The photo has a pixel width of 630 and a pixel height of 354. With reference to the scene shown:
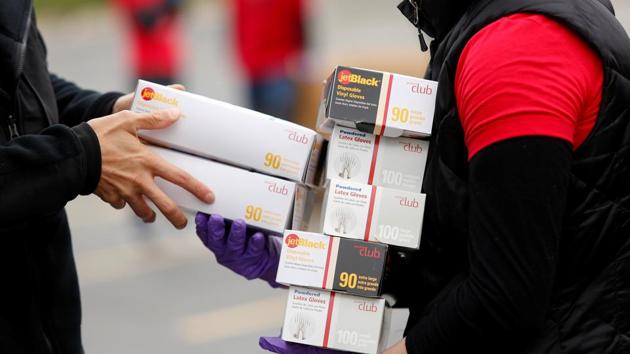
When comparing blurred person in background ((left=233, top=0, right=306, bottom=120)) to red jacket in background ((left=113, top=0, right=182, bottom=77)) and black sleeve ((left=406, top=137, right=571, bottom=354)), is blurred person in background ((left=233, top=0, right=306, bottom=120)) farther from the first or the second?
black sleeve ((left=406, top=137, right=571, bottom=354))

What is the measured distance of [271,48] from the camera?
7695 mm

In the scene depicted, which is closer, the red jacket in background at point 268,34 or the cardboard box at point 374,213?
the cardboard box at point 374,213

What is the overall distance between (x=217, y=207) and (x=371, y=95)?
47cm

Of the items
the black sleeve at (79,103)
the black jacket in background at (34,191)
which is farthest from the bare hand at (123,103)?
the black jacket in background at (34,191)

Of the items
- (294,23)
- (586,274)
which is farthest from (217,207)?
(294,23)

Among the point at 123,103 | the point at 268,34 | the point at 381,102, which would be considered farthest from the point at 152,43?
the point at 381,102

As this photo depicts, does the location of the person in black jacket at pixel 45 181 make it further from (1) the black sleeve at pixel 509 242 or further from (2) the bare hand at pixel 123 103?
(1) the black sleeve at pixel 509 242

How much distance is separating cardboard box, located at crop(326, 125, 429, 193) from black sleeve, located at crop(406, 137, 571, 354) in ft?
0.99

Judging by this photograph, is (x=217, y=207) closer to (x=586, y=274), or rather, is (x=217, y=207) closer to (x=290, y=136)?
(x=290, y=136)

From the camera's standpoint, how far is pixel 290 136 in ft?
7.97

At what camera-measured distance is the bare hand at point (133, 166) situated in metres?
2.37

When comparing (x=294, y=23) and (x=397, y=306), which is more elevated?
(x=294, y=23)

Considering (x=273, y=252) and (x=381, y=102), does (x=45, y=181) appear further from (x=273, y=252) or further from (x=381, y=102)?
(x=381, y=102)

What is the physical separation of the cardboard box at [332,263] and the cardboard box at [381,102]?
10.5 inches
